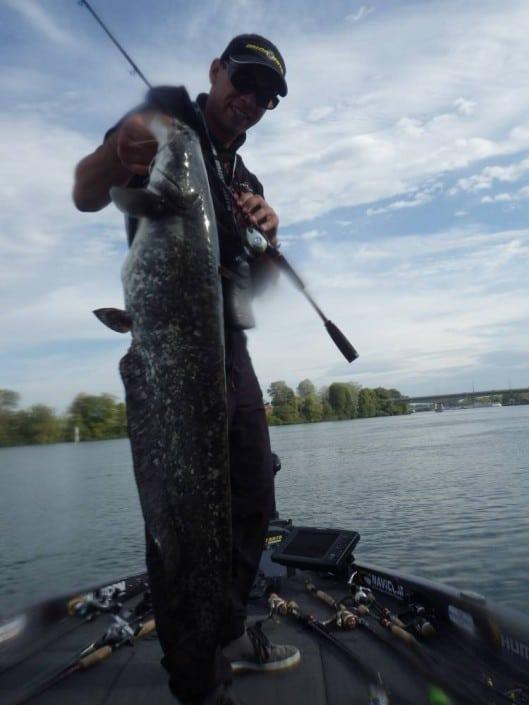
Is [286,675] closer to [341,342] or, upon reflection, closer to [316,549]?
[341,342]

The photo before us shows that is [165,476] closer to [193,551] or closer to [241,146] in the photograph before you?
[193,551]

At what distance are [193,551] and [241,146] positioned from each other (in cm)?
253

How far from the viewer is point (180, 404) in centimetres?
263

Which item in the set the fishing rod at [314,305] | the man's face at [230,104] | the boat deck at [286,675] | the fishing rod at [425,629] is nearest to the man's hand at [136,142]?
the man's face at [230,104]

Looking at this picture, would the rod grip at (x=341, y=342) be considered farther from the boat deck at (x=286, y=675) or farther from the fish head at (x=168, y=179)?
the boat deck at (x=286, y=675)

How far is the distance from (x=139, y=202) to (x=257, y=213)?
3.22ft

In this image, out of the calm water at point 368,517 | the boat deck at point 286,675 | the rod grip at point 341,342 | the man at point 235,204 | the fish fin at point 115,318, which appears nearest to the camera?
the fish fin at point 115,318

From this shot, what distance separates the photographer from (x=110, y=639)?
4.49 metres

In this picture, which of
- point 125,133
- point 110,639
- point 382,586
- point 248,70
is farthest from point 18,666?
point 248,70

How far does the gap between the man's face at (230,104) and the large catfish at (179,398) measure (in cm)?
70

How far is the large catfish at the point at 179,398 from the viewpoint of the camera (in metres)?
2.60

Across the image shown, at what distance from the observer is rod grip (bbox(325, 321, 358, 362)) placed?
13.0 ft

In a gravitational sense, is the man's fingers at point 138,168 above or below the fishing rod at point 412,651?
above

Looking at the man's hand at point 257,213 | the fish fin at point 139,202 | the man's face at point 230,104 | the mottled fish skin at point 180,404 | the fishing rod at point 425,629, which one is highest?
the man's face at point 230,104
